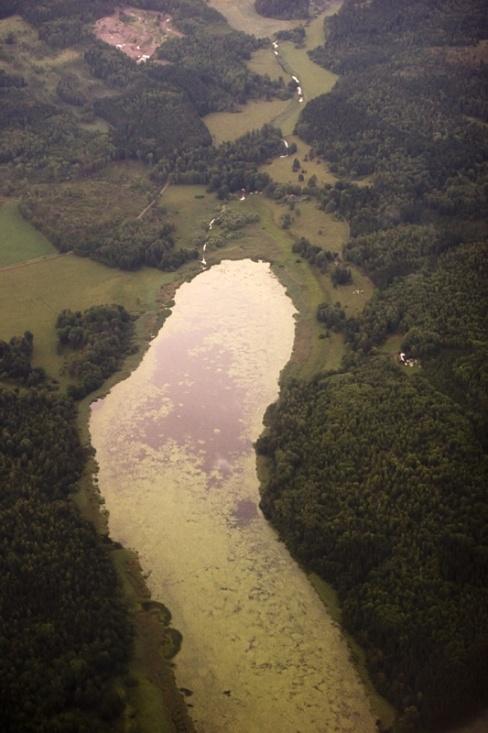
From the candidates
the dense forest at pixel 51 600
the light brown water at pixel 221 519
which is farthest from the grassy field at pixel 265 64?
the dense forest at pixel 51 600

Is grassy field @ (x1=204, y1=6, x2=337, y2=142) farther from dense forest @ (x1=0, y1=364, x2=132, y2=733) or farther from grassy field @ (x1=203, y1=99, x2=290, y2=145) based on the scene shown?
dense forest @ (x1=0, y1=364, x2=132, y2=733)

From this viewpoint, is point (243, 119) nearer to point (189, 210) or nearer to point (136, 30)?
point (189, 210)

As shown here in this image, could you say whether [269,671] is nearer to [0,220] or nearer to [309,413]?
[309,413]

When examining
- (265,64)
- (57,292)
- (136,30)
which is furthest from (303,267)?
(136,30)

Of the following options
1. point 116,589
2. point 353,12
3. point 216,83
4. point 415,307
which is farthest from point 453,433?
point 353,12

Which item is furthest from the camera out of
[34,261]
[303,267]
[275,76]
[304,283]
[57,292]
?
[275,76]
